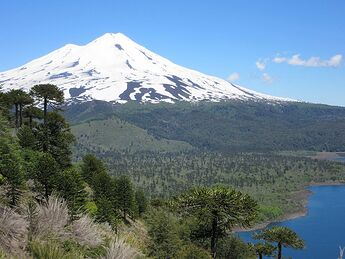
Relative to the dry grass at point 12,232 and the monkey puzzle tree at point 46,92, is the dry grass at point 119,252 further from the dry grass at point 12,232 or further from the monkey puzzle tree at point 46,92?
the monkey puzzle tree at point 46,92

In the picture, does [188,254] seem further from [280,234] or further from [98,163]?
[98,163]

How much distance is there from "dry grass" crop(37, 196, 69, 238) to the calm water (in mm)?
115276

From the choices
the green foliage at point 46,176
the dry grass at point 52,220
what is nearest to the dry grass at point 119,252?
the dry grass at point 52,220

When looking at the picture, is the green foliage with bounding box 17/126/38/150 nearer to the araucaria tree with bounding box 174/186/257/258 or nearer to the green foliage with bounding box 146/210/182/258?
the green foliage with bounding box 146/210/182/258

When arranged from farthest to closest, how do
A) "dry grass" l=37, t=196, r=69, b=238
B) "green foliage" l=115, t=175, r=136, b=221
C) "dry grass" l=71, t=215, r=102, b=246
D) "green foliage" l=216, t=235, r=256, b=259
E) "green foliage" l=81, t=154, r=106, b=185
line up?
"green foliage" l=81, t=154, r=106, b=185
"green foliage" l=115, t=175, r=136, b=221
"green foliage" l=216, t=235, r=256, b=259
"dry grass" l=71, t=215, r=102, b=246
"dry grass" l=37, t=196, r=69, b=238

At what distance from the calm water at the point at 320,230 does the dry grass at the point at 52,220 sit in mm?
115276

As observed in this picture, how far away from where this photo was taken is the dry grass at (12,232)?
13180 mm

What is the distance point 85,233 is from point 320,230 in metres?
150

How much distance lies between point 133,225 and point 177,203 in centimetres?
3226

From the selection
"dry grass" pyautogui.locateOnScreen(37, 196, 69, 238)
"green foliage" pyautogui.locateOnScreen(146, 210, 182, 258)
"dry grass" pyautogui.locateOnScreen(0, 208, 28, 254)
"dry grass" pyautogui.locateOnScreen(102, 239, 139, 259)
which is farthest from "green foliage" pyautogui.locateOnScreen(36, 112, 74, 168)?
"dry grass" pyautogui.locateOnScreen(102, 239, 139, 259)

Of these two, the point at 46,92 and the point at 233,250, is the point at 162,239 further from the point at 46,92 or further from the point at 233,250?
the point at 46,92

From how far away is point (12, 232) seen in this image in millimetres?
13664

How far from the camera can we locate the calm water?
412ft

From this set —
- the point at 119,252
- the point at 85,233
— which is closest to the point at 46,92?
the point at 85,233
